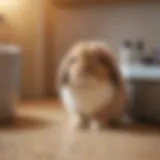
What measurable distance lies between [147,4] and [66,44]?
0.44 m

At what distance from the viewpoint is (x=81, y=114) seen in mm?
1357

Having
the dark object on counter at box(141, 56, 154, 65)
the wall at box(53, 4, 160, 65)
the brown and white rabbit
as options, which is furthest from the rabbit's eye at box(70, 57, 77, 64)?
the wall at box(53, 4, 160, 65)

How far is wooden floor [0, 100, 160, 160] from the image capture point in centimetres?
102

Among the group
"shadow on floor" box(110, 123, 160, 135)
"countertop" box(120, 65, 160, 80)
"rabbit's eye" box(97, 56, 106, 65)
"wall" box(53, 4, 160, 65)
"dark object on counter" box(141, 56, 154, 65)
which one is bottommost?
"shadow on floor" box(110, 123, 160, 135)

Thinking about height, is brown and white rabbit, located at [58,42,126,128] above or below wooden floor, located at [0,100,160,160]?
above

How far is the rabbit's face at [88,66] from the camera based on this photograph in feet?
4.16

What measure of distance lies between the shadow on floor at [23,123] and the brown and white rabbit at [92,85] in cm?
13

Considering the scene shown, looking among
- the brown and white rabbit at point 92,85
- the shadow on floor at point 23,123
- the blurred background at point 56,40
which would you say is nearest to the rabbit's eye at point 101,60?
the brown and white rabbit at point 92,85

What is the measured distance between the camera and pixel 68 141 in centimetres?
117

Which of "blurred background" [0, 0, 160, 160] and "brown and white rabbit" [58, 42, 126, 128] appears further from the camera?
"blurred background" [0, 0, 160, 160]

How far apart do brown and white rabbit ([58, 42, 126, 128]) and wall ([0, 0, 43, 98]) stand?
704 millimetres

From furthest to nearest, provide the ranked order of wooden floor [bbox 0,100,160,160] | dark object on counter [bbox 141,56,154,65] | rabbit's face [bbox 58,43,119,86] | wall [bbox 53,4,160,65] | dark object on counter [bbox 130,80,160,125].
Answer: wall [bbox 53,4,160,65] → dark object on counter [bbox 141,56,154,65] → dark object on counter [bbox 130,80,160,125] → rabbit's face [bbox 58,43,119,86] → wooden floor [bbox 0,100,160,160]

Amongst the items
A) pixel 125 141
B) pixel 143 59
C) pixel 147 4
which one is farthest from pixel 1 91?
pixel 147 4

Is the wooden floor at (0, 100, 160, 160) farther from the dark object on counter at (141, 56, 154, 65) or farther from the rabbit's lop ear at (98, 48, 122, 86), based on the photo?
the dark object on counter at (141, 56, 154, 65)
